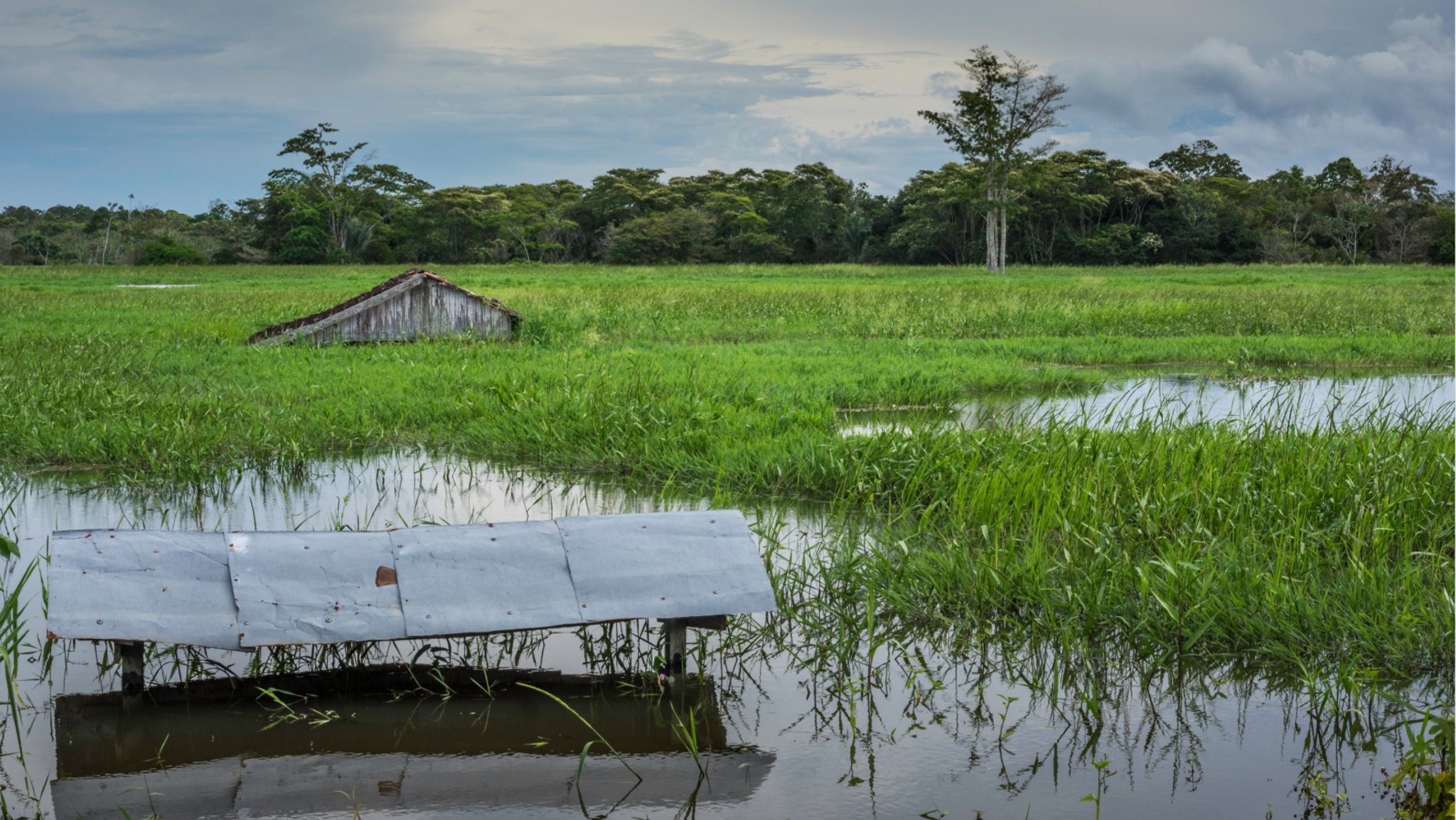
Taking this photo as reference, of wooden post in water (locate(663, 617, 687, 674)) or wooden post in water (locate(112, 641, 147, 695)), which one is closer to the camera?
wooden post in water (locate(112, 641, 147, 695))

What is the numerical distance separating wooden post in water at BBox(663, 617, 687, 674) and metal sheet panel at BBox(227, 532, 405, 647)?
108cm

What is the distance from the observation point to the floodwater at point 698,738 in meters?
3.78

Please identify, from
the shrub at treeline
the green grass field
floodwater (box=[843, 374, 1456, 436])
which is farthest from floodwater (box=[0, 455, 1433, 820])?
the shrub at treeline

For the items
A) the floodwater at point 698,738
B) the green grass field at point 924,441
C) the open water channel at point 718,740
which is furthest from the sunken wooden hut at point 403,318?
the floodwater at point 698,738

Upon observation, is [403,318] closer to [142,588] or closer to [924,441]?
[924,441]

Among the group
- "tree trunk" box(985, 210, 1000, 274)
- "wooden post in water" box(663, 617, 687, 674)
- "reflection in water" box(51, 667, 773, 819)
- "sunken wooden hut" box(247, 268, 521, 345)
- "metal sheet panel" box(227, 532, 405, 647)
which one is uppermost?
"tree trunk" box(985, 210, 1000, 274)

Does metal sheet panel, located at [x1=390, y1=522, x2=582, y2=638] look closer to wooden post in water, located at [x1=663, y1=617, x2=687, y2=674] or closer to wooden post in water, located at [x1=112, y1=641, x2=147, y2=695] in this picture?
wooden post in water, located at [x1=663, y1=617, x2=687, y2=674]

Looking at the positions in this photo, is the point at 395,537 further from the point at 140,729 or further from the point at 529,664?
the point at 140,729

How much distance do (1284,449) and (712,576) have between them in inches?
164

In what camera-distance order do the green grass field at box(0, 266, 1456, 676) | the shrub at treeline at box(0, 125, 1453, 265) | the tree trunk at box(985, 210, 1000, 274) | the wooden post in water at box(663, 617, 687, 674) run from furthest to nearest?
the shrub at treeline at box(0, 125, 1453, 265), the tree trunk at box(985, 210, 1000, 274), the green grass field at box(0, 266, 1456, 676), the wooden post in water at box(663, 617, 687, 674)

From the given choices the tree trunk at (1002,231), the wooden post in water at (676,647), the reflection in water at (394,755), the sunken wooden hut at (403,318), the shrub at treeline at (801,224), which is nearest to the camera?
the reflection in water at (394,755)

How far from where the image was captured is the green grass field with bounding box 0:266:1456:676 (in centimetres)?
509

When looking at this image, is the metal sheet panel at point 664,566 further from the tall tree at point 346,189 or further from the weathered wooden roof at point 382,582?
the tall tree at point 346,189

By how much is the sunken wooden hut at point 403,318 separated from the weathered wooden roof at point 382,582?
399 inches
